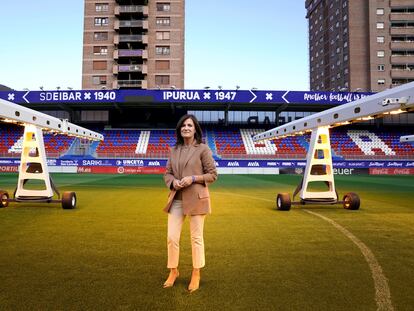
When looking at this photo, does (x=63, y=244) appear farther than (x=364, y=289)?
Yes

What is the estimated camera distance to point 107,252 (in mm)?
5176

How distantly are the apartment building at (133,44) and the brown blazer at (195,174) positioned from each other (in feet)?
153

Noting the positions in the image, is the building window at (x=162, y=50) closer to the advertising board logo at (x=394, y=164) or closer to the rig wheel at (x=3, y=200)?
the advertising board logo at (x=394, y=164)

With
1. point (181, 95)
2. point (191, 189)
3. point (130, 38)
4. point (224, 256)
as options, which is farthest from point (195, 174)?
point (130, 38)

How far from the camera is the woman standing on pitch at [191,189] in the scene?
11.7 feet

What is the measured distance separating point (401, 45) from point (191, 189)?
8104 cm

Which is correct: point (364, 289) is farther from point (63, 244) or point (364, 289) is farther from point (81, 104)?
point (81, 104)

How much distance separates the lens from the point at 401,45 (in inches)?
2653

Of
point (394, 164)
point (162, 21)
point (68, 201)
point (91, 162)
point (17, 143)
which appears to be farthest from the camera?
point (162, 21)

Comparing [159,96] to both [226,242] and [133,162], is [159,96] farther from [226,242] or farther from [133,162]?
[226,242]

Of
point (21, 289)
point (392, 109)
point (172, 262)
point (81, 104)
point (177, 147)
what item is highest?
point (81, 104)

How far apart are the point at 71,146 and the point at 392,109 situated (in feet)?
117

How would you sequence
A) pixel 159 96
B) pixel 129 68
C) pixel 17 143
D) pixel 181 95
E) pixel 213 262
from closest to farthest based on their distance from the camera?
pixel 213 262 < pixel 181 95 < pixel 159 96 < pixel 17 143 < pixel 129 68

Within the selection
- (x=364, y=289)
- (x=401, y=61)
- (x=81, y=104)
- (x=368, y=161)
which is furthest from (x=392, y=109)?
(x=401, y=61)
